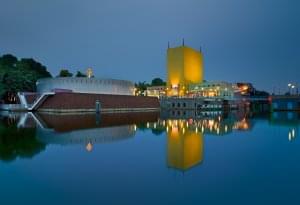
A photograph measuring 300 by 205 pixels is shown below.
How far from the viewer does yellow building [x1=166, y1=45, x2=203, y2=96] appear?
78.0m

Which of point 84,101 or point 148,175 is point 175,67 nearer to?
point 84,101

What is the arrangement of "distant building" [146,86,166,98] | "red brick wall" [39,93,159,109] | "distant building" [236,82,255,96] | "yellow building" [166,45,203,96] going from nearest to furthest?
"red brick wall" [39,93,159,109] < "yellow building" [166,45,203,96] < "distant building" [146,86,166,98] < "distant building" [236,82,255,96]

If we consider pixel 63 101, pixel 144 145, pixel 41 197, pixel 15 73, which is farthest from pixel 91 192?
pixel 15 73

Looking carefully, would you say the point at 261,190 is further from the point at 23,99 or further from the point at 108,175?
the point at 23,99

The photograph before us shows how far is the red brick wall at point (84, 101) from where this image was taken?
38.6 metres

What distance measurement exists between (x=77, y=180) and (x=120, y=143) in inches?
243

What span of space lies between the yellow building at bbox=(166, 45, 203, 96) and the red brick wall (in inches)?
1186

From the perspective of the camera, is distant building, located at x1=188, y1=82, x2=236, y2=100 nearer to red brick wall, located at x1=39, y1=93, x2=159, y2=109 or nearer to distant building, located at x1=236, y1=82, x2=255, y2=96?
distant building, located at x1=236, y1=82, x2=255, y2=96

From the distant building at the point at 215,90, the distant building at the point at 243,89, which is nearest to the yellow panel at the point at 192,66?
the distant building at the point at 215,90

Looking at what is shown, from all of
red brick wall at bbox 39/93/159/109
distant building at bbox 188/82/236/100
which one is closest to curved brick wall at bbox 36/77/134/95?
red brick wall at bbox 39/93/159/109

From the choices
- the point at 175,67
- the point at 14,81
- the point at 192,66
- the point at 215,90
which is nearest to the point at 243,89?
the point at 192,66

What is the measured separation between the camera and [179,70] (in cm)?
7856

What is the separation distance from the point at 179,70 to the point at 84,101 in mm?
43032

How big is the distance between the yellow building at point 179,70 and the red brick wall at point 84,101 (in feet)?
98.8
